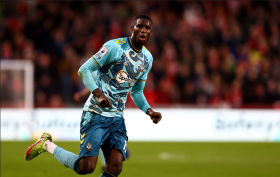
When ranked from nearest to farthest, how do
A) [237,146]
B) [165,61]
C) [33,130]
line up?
[237,146]
[33,130]
[165,61]

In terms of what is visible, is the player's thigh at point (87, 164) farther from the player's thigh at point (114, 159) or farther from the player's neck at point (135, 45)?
the player's neck at point (135, 45)

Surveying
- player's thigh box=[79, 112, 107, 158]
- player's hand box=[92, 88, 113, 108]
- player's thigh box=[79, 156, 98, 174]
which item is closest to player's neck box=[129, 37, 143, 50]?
player's hand box=[92, 88, 113, 108]

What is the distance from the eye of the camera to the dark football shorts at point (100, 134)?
4742 millimetres

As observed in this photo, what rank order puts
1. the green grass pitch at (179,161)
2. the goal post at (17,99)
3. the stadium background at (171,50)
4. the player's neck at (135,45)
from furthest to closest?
the stadium background at (171,50) < the goal post at (17,99) < the green grass pitch at (179,161) < the player's neck at (135,45)

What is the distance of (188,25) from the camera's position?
16.7 meters

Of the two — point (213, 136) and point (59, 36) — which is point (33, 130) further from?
point (213, 136)

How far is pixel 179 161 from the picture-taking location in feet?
29.9

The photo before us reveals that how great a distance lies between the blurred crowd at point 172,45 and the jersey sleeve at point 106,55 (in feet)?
29.6

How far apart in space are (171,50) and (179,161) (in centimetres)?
700

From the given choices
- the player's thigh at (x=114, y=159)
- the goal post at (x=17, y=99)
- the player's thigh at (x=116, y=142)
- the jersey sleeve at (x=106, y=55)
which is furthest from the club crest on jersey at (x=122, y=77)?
the goal post at (x=17, y=99)

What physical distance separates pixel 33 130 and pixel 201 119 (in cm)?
526

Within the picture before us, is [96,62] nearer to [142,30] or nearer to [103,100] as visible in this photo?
[103,100]

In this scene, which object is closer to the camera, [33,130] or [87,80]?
[87,80]

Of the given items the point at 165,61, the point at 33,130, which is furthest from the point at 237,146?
the point at 33,130
